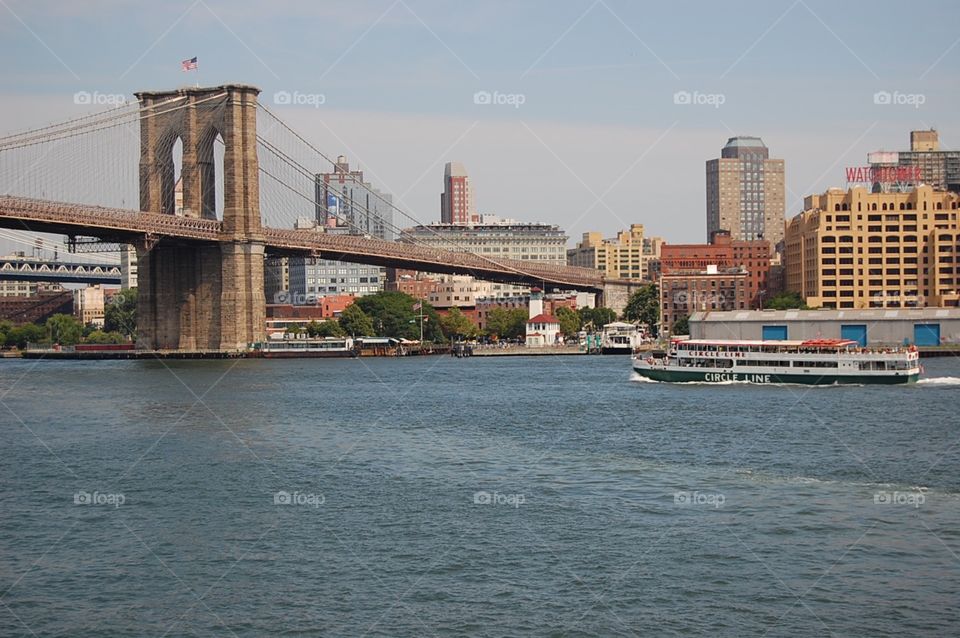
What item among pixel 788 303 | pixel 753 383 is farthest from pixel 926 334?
pixel 753 383

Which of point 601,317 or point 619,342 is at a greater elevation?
point 601,317

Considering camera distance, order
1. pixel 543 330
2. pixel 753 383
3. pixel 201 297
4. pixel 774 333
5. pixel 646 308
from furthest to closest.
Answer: pixel 646 308 → pixel 543 330 → pixel 201 297 → pixel 774 333 → pixel 753 383

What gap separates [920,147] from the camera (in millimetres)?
175375

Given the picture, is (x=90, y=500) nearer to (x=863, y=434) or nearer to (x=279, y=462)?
(x=279, y=462)

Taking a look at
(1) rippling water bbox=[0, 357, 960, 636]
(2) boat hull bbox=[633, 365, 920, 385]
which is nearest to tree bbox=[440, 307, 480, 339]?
(2) boat hull bbox=[633, 365, 920, 385]

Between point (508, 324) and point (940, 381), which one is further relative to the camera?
point (508, 324)

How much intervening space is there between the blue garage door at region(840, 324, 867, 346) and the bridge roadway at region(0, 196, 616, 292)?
97.2 feet

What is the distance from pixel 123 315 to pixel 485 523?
109506 mm

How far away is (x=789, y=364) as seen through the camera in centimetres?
5172

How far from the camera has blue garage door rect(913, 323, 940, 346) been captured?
79.1 m

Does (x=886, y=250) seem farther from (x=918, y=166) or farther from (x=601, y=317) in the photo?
(x=918, y=166)

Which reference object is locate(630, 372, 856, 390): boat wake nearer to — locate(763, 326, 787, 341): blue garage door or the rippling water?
the rippling water

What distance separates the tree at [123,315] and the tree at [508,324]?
111ft

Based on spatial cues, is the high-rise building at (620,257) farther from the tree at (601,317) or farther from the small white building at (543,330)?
the small white building at (543,330)
